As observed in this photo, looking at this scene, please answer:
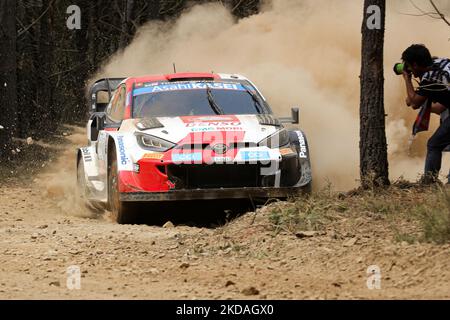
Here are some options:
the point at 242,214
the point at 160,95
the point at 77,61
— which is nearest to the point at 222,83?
the point at 160,95

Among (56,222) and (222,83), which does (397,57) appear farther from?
(56,222)

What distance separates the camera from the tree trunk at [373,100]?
11016 millimetres

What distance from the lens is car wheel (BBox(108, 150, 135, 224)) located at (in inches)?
439

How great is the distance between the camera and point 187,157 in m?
10.8

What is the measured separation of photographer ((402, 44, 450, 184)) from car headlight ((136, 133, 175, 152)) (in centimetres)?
271

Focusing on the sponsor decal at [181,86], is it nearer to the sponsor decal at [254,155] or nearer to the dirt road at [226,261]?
the sponsor decal at [254,155]

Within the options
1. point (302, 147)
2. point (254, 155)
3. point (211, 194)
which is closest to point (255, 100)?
point (302, 147)

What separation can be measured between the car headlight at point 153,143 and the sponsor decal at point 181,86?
1.22 m

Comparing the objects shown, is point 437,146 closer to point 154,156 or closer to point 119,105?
point 154,156

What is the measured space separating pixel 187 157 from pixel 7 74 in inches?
385

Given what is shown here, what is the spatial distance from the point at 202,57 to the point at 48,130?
20.1 feet

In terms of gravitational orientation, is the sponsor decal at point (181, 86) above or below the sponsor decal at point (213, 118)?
above

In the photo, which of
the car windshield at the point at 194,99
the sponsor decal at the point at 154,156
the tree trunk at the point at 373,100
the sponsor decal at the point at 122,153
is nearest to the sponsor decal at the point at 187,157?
the sponsor decal at the point at 154,156

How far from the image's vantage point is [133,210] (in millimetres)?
11148
